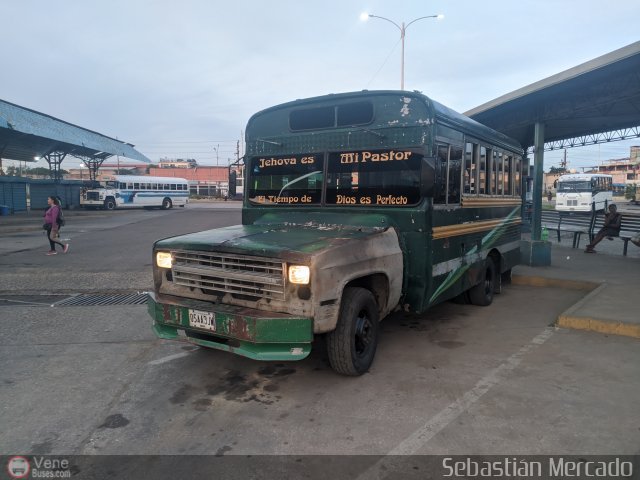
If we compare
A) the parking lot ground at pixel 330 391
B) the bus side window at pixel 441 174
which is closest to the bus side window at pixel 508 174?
the parking lot ground at pixel 330 391

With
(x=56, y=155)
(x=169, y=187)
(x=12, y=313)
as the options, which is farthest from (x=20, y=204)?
(x=12, y=313)

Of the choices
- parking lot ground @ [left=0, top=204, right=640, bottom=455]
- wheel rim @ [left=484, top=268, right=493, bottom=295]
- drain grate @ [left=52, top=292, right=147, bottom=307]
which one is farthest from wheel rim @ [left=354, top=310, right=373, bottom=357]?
drain grate @ [left=52, top=292, right=147, bottom=307]

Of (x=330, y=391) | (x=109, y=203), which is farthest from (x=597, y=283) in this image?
(x=109, y=203)

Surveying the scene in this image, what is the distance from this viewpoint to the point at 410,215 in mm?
5164

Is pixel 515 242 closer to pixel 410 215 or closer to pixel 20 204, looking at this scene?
pixel 410 215

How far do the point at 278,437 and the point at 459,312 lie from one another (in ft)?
15.0

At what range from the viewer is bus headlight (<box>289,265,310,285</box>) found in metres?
3.84

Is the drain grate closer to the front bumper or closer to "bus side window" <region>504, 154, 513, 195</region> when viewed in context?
the front bumper

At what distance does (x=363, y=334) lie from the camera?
15.2 ft

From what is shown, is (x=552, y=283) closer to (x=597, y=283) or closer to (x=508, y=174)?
(x=597, y=283)

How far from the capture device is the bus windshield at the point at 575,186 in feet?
115

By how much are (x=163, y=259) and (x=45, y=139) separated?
30523mm

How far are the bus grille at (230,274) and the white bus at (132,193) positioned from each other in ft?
123

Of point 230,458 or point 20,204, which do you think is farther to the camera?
point 20,204
